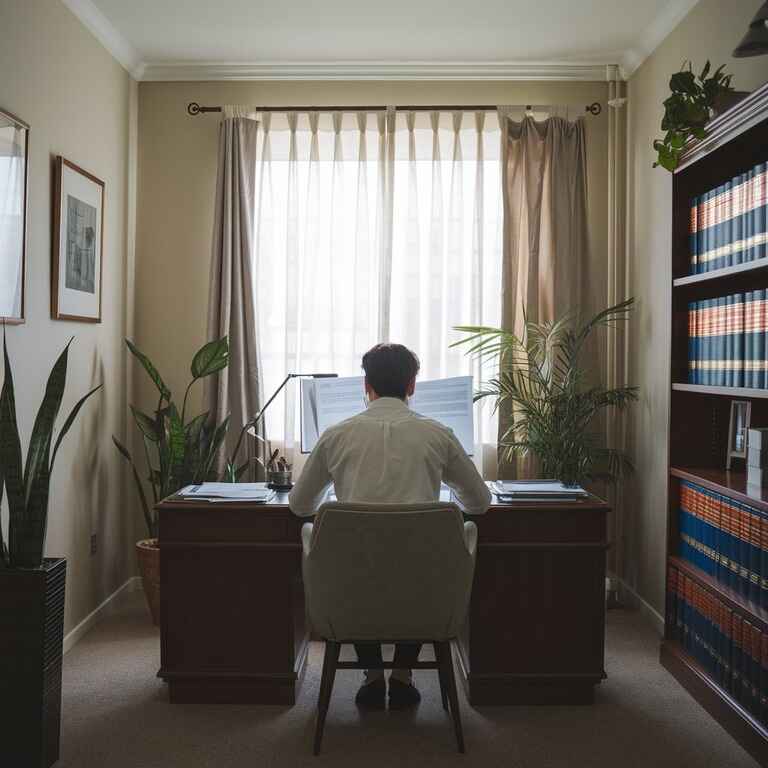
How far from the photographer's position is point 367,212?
4586 mm

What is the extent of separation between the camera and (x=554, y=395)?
4.34 metres

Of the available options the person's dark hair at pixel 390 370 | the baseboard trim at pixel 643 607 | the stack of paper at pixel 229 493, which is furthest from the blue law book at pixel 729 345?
the stack of paper at pixel 229 493

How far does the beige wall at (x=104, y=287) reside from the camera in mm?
3301

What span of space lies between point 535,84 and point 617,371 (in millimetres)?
1631

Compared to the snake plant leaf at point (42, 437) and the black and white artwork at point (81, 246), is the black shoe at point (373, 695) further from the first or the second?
the black and white artwork at point (81, 246)

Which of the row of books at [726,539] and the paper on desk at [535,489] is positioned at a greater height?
the paper on desk at [535,489]

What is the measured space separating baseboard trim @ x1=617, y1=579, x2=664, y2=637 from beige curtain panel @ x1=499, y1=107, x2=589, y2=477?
839 mm

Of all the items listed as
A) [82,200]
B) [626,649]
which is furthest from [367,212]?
[626,649]

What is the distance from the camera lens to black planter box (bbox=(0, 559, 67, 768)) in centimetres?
253

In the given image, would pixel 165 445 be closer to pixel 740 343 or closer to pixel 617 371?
pixel 617 371

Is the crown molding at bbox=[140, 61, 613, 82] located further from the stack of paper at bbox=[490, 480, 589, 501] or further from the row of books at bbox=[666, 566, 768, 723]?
the row of books at bbox=[666, 566, 768, 723]

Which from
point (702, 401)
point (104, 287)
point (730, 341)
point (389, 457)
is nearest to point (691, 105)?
point (730, 341)

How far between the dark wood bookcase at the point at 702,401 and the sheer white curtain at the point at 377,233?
4.41 ft

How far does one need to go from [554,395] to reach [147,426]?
2075 mm
